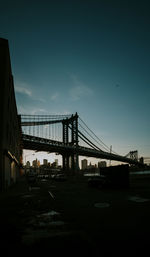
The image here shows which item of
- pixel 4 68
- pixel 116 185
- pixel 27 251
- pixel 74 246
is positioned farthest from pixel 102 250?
pixel 4 68

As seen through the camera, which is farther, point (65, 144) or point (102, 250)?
point (65, 144)

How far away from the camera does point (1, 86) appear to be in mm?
18125

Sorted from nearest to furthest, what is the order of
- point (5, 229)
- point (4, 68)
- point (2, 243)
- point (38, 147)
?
point (2, 243)
point (5, 229)
point (4, 68)
point (38, 147)

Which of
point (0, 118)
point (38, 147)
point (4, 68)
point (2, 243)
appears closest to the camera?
point (2, 243)

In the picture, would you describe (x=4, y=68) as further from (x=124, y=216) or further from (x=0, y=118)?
(x=124, y=216)

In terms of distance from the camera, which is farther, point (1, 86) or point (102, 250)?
point (1, 86)

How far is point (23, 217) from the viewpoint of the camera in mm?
7074

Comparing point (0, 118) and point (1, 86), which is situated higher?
point (1, 86)

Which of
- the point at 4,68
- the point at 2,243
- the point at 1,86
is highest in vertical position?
the point at 4,68

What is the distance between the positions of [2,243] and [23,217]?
2.79 m

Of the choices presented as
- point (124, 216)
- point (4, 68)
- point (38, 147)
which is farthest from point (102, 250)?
point (38, 147)

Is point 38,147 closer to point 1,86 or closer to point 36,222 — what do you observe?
point 1,86

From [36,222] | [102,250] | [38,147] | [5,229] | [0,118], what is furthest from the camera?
[38,147]

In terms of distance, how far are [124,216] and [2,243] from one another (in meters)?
4.75
